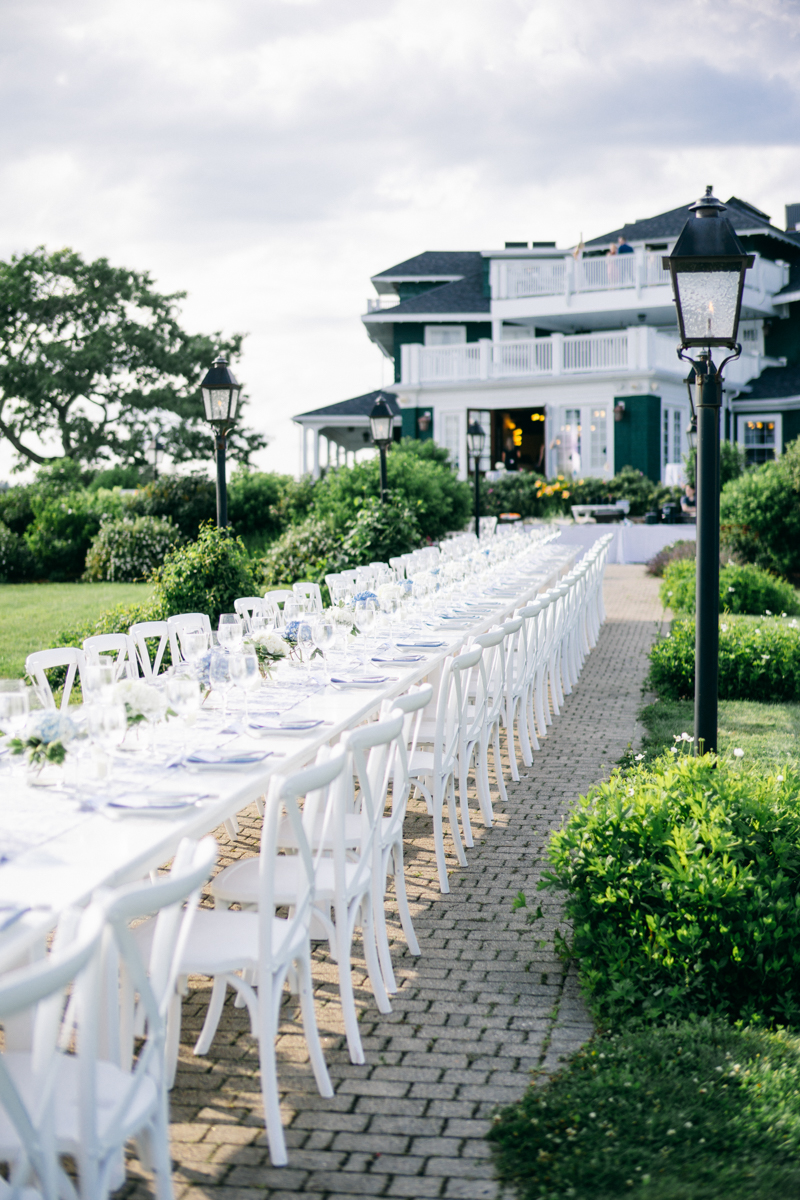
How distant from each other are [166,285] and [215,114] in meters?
22.1

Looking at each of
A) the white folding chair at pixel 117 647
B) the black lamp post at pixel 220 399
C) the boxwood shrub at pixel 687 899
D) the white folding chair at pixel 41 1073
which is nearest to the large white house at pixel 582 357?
the black lamp post at pixel 220 399

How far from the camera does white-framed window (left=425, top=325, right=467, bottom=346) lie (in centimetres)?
3170

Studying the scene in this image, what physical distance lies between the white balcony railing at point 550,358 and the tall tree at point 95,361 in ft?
34.4

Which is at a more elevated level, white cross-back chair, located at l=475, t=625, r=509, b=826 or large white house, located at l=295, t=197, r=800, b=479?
large white house, located at l=295, t=197, r=800, b=479

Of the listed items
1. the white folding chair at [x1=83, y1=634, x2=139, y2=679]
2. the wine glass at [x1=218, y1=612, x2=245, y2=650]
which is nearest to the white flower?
the wine glass at [x1=218, y1=612, x2=245, y2=650]

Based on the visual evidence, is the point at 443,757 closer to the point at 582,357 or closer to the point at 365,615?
the point at 365,615

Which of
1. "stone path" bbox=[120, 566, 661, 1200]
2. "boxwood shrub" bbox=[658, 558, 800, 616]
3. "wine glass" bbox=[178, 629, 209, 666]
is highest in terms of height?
"wine glass" bbox=[178, 629, 209, 666]

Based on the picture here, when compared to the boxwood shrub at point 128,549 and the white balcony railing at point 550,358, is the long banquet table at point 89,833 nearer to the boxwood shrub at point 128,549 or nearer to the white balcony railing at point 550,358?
the boxwood shrub at point 128,549

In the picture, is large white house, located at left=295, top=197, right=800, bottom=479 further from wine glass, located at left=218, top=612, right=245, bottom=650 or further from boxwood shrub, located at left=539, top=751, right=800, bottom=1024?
boxwood shrub, located at left=539, top=751, right=800, bottom=1024

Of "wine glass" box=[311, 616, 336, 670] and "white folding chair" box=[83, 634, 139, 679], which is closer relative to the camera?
"wine glass" box=[311, 616, 336, 670]

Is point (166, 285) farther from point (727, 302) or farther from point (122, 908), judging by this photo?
point (122, 908)

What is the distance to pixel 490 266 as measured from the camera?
30.9 meters

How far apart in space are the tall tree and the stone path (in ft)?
108

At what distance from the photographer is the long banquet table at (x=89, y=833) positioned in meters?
2.76
